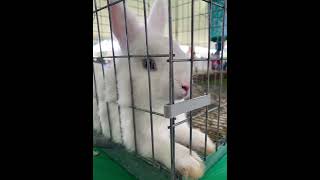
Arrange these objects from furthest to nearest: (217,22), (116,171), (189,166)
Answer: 1. (217,22)
2. (116,171)
3. (189,166)

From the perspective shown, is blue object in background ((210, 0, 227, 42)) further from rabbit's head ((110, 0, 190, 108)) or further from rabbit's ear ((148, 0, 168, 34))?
rabbit's head ((110, 0, 190, 108))

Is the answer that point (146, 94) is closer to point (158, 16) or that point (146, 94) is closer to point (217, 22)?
point (158, 16)

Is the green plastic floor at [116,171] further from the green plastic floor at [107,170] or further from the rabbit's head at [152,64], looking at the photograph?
the rabbit's head at [152,64]

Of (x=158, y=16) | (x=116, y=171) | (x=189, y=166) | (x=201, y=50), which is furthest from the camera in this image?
(x=201, y=50)

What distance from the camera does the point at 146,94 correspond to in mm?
946

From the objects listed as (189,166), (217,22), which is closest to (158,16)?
(217,22)

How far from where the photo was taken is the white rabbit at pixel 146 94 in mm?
860

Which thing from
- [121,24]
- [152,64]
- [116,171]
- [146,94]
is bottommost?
[116,171]

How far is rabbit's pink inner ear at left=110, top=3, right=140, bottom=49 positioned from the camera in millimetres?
926

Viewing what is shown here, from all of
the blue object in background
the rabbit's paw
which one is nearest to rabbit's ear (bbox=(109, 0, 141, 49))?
the blue object in background

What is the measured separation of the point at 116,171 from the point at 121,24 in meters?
0.59

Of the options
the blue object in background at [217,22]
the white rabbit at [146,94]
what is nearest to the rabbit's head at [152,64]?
the white rabbit at [146,94]

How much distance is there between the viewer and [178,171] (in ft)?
2.56
